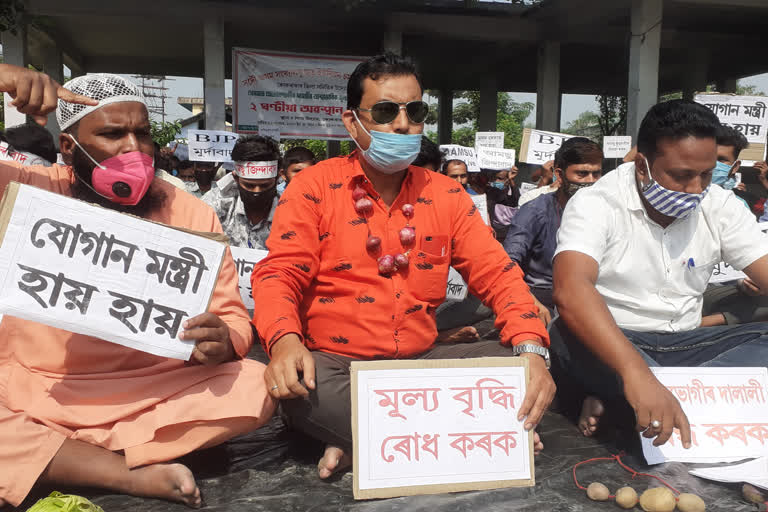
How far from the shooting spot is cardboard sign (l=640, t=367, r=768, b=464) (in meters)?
2.44

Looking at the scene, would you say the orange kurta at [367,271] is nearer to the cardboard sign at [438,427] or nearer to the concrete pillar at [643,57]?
the cardboard sign at [438,427]

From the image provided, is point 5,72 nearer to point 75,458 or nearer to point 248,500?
point 75,458

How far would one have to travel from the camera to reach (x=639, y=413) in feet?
7.27

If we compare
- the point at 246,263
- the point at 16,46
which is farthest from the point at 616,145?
the point at 16,46

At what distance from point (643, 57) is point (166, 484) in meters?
10.5

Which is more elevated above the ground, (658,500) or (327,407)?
(327,407)

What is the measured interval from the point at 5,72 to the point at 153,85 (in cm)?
7024

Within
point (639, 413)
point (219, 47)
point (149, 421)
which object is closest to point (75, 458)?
point (149, 421)

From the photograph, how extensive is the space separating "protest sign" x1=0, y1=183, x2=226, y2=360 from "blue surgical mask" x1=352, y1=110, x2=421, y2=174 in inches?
32.2

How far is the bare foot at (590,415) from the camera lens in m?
2.80

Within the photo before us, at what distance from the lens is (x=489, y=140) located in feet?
31.2

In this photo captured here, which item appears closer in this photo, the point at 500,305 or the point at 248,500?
the point at 248,500

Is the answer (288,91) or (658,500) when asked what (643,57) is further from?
(658,500)

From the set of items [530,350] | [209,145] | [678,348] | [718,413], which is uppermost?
[209,145]
